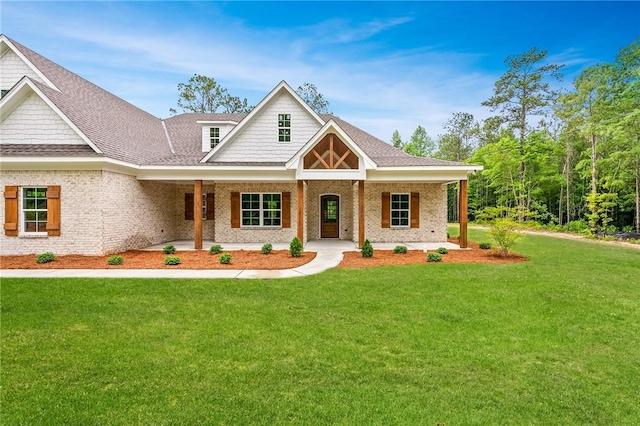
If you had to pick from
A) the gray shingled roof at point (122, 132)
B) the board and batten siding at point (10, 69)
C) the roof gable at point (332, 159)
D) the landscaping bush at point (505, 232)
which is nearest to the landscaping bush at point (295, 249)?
the roof gable at point (332, 159)

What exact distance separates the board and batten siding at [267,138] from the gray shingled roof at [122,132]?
3.57 ft

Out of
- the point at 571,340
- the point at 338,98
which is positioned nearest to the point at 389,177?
the point at 571,340

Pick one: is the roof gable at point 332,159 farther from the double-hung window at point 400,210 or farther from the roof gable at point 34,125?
the roof gable at point 34,125

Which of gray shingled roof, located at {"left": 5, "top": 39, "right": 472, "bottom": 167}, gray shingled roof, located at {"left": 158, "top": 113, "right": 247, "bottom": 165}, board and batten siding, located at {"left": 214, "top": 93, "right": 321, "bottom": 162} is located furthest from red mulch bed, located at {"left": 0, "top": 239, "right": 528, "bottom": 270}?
gray shingled roof, located at {"left": 158, "top": 113, "right": 247, "bottom": 165}

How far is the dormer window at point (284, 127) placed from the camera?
15.3m

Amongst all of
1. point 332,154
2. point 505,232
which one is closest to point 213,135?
point 332,154

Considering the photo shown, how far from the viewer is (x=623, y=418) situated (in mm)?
3236

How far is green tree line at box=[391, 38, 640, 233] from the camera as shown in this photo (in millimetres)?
21156

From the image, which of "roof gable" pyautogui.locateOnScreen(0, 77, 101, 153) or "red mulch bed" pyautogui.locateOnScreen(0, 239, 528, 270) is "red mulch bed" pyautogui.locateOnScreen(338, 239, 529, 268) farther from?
"roof gable" pyautogui.locateOnScreen(0, 77, 101, 153)

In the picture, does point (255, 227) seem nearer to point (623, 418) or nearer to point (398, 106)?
point (623, 418)

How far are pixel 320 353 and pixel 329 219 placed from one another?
12549 millimetres

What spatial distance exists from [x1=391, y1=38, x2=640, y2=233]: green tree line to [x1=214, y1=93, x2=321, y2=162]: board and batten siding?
16214 mm

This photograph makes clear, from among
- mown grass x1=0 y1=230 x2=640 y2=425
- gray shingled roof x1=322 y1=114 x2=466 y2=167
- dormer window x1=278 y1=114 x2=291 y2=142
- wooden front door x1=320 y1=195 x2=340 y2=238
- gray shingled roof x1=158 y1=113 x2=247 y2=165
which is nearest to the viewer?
mown grass x1=0 y1=230 x2=640 y2=425

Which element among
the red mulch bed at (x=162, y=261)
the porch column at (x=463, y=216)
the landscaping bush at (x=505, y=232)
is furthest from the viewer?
the porch column at (x=463, y=216)
